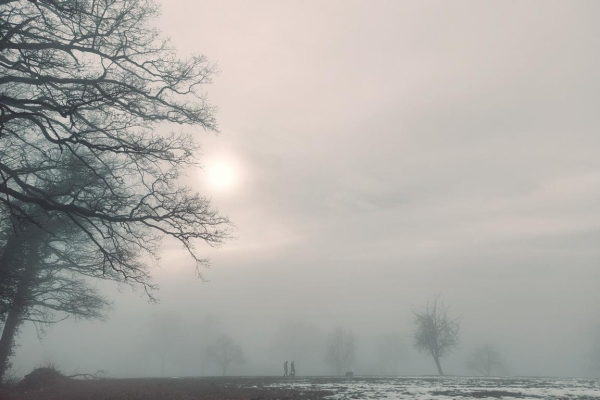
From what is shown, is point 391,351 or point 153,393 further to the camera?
point 391,351

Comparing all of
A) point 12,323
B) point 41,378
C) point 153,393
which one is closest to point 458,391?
point 153,393

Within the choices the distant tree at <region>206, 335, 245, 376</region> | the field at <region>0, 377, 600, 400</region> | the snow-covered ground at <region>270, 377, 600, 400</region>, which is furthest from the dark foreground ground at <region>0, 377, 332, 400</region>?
the distant tree at <region>206, 335, 245, 376</region>

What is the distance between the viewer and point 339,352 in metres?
78.9

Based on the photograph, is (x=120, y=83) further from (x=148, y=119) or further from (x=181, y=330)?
(x=181, y=330)

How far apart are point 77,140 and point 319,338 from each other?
118122 mm

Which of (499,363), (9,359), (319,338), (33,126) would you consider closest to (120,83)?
(33,126)

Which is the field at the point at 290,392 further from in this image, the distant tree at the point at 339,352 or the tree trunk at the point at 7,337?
the distant tree at the point at 339,352

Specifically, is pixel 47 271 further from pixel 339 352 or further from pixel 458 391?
pixel 339 352

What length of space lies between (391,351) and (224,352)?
6203 centimetres

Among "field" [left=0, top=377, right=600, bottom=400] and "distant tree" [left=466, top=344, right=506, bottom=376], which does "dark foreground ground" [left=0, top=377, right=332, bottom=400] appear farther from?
"distant tree" [left=466, top=344, right=506, bottom=376]

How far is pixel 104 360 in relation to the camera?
5143 inches

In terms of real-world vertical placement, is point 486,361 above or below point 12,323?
below

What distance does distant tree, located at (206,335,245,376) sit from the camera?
257 feet

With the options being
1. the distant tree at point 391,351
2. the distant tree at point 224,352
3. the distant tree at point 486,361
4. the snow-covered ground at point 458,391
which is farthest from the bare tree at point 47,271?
the distant tree at point 391,351
